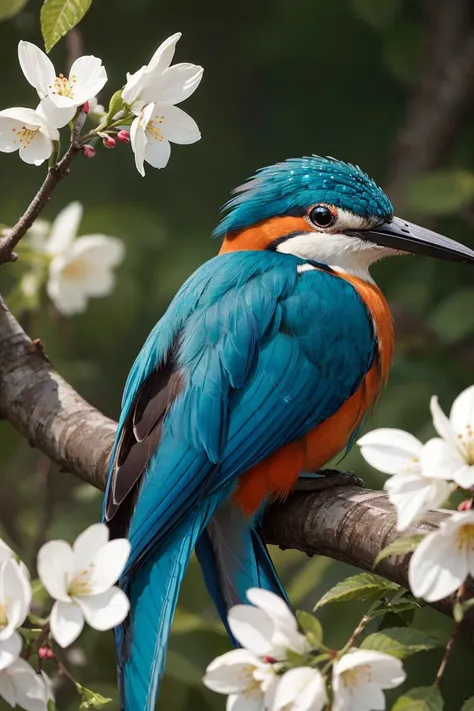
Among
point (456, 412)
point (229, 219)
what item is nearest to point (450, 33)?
point (229, 219)

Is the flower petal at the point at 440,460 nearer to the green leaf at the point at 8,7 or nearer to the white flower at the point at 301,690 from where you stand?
the white flower at the point at 301,690

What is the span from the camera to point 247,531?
249 cm

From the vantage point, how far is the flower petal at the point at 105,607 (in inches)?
61.6

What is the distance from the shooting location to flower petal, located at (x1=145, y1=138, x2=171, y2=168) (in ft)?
6.72

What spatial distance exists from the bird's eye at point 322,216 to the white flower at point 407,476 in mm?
1376

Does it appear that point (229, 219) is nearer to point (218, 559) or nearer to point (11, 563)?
point (218, 559)

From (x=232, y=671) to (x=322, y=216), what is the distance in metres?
1.54

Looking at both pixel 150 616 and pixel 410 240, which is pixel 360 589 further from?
pixel 410 240

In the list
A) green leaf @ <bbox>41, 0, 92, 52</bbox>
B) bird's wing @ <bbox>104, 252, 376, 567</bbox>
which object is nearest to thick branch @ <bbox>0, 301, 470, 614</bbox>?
bird's wing @ <bbox>104, 252, 376, 567</bbox>

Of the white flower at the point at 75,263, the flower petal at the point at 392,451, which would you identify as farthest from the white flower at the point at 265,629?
the white flower at the point at 75,263

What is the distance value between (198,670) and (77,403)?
26.3 inches

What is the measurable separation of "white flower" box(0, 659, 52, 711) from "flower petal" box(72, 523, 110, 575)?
6.1 inches

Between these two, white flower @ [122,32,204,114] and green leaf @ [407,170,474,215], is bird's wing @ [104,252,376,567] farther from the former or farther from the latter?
white flower @ [122,32,204,114]

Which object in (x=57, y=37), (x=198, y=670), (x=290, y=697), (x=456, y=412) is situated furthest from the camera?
(x=198, y=670)
